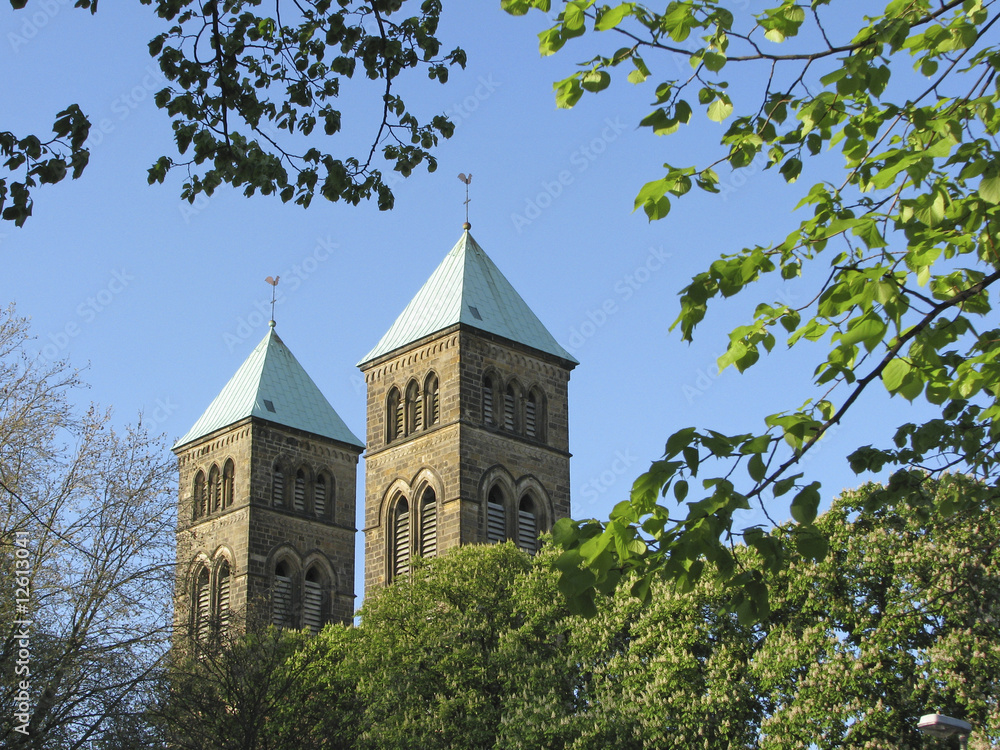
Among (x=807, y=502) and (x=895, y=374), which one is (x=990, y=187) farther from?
(x=807, y=502)

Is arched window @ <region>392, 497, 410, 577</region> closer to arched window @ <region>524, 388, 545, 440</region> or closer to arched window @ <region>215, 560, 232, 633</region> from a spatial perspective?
arched window @ <region>524, 388, 545, 440</region>

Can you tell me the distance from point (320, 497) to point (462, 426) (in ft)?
35.9

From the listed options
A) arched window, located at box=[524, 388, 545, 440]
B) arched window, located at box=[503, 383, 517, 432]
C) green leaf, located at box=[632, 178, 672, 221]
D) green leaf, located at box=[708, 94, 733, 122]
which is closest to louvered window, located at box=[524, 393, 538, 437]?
arched window, located at box=[524, 388, 545, 440]

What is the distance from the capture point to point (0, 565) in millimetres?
19984

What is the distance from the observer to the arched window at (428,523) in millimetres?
39812

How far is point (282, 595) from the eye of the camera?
4625cm

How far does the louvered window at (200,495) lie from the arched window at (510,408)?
12246mm

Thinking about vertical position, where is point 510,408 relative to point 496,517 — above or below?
above

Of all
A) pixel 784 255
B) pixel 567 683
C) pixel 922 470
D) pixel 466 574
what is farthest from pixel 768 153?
pixel 466 574

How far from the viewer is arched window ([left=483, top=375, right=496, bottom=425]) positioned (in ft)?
134

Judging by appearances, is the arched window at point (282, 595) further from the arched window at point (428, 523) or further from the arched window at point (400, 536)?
the arched window at point (428, 523)

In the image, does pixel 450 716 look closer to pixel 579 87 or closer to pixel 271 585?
pixel 271 585

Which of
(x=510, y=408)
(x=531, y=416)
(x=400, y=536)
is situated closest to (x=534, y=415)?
(x=531, y=416)

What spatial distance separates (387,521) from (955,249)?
33.7 meters
